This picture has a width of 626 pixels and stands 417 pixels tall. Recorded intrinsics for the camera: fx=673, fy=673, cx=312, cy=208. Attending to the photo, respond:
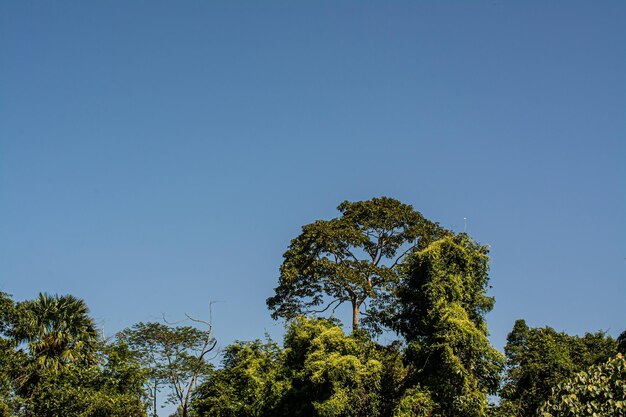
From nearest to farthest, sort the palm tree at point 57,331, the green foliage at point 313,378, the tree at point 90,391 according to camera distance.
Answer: the green foliage at point 313,378, the tree at point 90,391, the palm tree at point 57,331

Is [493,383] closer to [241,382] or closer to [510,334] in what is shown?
[241,382]

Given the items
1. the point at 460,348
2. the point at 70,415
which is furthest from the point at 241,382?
the point at 460,348

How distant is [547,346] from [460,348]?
27.9 feet

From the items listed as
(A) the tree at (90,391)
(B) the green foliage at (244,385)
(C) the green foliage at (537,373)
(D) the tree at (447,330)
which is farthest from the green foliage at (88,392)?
(C) the green foliage at (537,373)

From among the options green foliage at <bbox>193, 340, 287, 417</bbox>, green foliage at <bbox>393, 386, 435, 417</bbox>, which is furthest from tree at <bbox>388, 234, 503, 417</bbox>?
green foliage at <bbox>193, 340, 287, 417</bbox>

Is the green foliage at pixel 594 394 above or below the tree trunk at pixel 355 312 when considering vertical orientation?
below

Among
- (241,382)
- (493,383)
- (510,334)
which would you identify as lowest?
(493,383)

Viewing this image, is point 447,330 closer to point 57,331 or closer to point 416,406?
point 416,406

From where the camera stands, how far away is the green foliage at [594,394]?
38.9 ft

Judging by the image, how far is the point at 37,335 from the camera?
1141 inches

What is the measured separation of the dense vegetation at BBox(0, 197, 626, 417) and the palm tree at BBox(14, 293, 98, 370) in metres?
0.06

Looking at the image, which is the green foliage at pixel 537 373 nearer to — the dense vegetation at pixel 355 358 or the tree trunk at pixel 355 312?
the dense vegetation at pixel 355 358

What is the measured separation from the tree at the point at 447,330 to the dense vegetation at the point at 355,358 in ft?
0.13

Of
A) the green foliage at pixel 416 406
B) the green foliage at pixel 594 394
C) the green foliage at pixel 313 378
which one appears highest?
the green foliage at pixel 313 378
